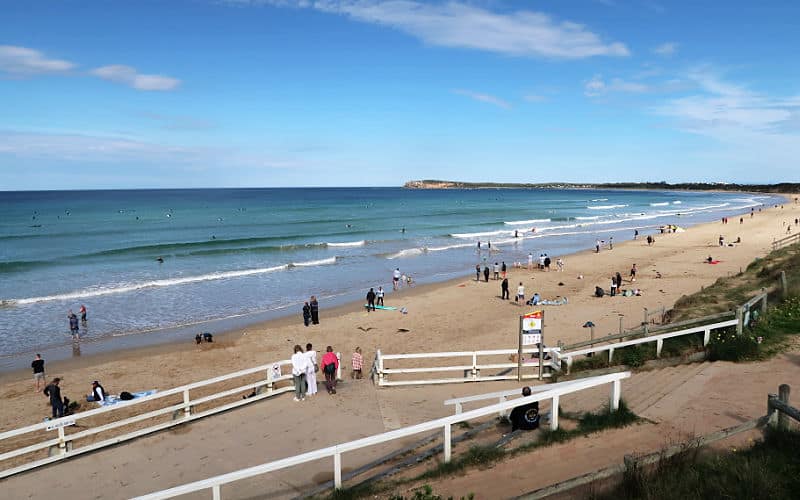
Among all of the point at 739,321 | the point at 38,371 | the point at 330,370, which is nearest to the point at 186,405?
the point at 330,370

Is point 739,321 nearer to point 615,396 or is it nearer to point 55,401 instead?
point 615,396

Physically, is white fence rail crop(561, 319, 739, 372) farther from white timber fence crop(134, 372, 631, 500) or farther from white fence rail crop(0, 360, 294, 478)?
white fence rail crop(0, 360, 294, 478)

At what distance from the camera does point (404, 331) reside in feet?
70.2

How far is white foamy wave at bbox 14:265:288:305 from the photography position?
3025 cm

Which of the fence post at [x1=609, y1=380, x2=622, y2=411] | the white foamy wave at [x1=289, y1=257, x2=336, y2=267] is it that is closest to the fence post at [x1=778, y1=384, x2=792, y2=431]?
the fence post at [x1=609, y1=380, x2=622, y2=411]

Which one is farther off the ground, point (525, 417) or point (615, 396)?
point (615, 396)

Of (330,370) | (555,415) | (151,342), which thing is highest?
(555,415)

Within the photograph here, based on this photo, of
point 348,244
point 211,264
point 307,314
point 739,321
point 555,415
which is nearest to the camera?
point 555,415

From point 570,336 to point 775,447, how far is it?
12.5 meters

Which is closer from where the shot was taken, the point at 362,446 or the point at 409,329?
the point at 362,446

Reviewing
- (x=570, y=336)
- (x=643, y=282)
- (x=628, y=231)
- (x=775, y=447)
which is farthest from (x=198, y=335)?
(x=628, y=231)

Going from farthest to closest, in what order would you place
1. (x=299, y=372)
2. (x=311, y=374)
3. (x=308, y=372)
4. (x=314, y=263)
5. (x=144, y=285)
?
(x=314, y=263), (x=144, y=285), (x=311, y=374), (x=308, y=372), (x=299, y=372)

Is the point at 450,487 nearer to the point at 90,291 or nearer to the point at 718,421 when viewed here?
the point at 718,421

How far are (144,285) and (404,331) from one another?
19079 millimetres
